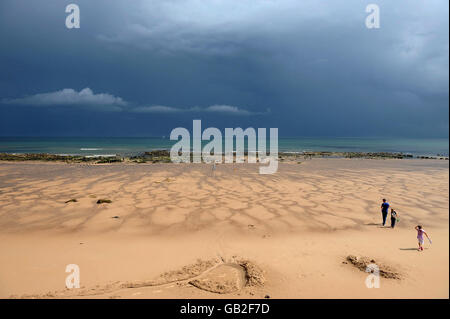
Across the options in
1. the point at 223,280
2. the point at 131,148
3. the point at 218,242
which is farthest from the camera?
the point at 131,148

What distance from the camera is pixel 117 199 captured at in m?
16.7

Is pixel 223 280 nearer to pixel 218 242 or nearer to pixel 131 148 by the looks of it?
pixel 218 242

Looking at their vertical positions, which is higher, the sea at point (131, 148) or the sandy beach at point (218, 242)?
the sea at point (131, 148)

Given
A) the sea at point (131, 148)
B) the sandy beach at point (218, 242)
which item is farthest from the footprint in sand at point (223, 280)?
the sea at point (131, 148)

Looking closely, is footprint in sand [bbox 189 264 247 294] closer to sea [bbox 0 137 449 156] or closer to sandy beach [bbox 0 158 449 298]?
sandy beach [bbox 0 158 449 298]

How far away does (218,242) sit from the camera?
1038 cm

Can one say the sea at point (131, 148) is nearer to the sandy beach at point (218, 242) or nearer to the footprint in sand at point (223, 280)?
the sandy beach at point (218, 242)

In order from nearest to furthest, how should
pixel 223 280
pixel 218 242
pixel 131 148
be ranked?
1. pixel 223 280
2. pixel 218 242
3. pixel 131 148

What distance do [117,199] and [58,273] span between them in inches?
358

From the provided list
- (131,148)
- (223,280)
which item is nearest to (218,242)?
(223,280)

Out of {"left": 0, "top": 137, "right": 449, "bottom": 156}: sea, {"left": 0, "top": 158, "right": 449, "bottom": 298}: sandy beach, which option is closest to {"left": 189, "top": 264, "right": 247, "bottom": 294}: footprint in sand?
{"left": 0, "top": 158, "right": 449, "bottom": 298}: sandy beach

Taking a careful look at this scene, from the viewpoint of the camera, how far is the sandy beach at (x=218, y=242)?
6.94 meters

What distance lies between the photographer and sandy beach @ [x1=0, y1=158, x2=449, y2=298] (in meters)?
6.94
